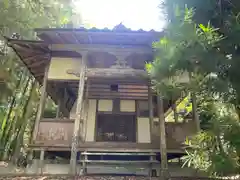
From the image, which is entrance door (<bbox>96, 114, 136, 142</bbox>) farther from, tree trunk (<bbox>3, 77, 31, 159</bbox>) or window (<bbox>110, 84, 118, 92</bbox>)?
tree trunk (<bbox>3, 77, 31, 159</bbox>)

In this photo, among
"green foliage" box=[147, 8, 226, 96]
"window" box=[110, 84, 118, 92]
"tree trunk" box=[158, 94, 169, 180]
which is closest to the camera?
"green foliage" box=[147, 8, 226, 96]

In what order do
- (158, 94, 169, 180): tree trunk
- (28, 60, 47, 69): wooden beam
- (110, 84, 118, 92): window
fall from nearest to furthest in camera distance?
(158, 94, 169, 180): tree trunk, (28, 60, 47, 69): wooden beam, (110, 84, 118, 92): window

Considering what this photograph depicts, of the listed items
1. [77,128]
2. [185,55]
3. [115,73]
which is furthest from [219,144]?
[115,73]

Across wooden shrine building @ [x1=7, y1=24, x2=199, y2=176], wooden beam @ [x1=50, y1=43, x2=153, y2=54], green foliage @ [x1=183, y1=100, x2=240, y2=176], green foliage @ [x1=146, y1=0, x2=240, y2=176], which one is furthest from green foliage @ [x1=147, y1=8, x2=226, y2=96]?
wooden beam @ [x1=50, y1=43, x2=153, y2=54]

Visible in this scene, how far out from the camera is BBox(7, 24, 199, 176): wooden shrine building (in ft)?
24.2

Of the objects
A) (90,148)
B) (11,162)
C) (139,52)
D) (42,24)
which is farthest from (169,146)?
(11,162)

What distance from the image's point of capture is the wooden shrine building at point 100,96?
291 inches

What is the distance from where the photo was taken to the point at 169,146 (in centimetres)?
776

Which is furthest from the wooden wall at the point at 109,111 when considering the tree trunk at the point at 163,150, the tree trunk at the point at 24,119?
the tree trunk at the point at 24,119

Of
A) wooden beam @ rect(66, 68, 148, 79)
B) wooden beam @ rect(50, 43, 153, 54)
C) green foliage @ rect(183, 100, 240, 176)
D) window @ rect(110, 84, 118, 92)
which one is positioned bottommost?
green foliage @ rect(183, 100, 240, 176)

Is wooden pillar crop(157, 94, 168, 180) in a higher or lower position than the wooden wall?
lower

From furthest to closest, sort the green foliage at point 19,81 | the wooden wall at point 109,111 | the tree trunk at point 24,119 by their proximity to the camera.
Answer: the tree trunk at point 24,119 < the green foliage at point 19,81 < the wooden wall at point 109,111

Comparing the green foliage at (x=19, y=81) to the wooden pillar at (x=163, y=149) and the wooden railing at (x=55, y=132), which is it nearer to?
the wooden railing at (x=55, y=132)

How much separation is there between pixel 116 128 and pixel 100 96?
4.96 ft
